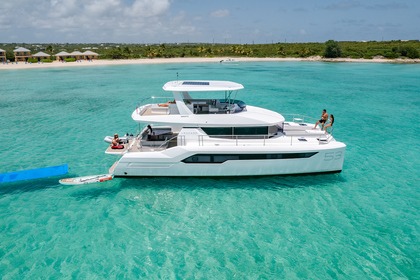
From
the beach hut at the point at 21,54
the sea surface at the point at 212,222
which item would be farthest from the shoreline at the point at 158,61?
the sea surface at the point at 212,222

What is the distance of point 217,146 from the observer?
13.7 m

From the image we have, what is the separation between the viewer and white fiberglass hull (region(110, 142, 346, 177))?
1352 centimetres

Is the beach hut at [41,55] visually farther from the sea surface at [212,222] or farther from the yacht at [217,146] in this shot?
the yacht at [217,146]

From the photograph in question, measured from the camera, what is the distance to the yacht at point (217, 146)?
1358 centimetres

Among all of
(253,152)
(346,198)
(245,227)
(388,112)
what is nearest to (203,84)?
(253,152)

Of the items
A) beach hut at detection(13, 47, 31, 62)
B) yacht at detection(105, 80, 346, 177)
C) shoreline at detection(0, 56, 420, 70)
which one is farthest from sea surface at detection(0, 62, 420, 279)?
beach hut at detection(13, 47, 31, 62)

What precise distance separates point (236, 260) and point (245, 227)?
179cm

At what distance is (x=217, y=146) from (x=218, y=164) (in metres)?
0.90

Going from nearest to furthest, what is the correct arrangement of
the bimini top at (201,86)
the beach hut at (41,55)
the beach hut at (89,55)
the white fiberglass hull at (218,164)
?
the white fiberglass hull at (218,164) → the bimini top at (201,86) → the beach hut at (41,55) → the beach hut at (89,55)

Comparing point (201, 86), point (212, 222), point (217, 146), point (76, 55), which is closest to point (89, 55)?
point (76, 55)

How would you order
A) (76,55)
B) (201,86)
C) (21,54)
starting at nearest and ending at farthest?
(201,86) < (21,54) < (76,55)

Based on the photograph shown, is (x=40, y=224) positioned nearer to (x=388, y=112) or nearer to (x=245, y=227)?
(x=245, y=227)

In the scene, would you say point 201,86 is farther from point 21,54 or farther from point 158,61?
point 21,54

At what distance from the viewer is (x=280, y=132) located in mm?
15523
